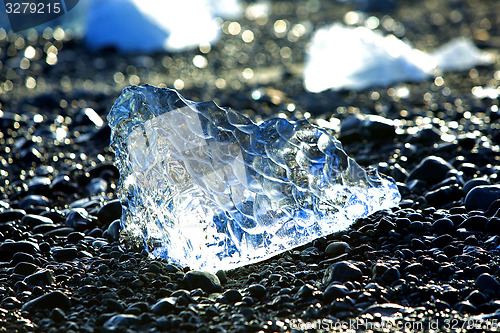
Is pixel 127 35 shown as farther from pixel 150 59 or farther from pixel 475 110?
pixel 475 110

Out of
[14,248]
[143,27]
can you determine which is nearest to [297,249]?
[14,248]

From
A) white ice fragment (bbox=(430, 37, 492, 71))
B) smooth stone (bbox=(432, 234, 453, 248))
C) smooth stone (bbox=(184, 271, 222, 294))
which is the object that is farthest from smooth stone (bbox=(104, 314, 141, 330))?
white ice fragment (bbox=(430, 37, 492, 71))

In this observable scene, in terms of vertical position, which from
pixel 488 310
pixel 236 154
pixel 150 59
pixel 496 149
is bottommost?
pixel 488 310

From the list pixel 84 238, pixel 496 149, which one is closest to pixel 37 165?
pixel 84 238

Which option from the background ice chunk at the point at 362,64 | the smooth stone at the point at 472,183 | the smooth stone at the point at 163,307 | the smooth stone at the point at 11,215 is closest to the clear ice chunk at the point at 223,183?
the smooth stone at the point at 163,307

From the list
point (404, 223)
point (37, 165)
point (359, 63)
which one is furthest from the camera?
point (359, 63)

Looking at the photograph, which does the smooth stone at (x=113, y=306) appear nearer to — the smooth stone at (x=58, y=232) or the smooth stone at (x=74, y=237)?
the smooth stone at (x=74, y=237)

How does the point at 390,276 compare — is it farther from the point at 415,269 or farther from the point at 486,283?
the point at 486,283
